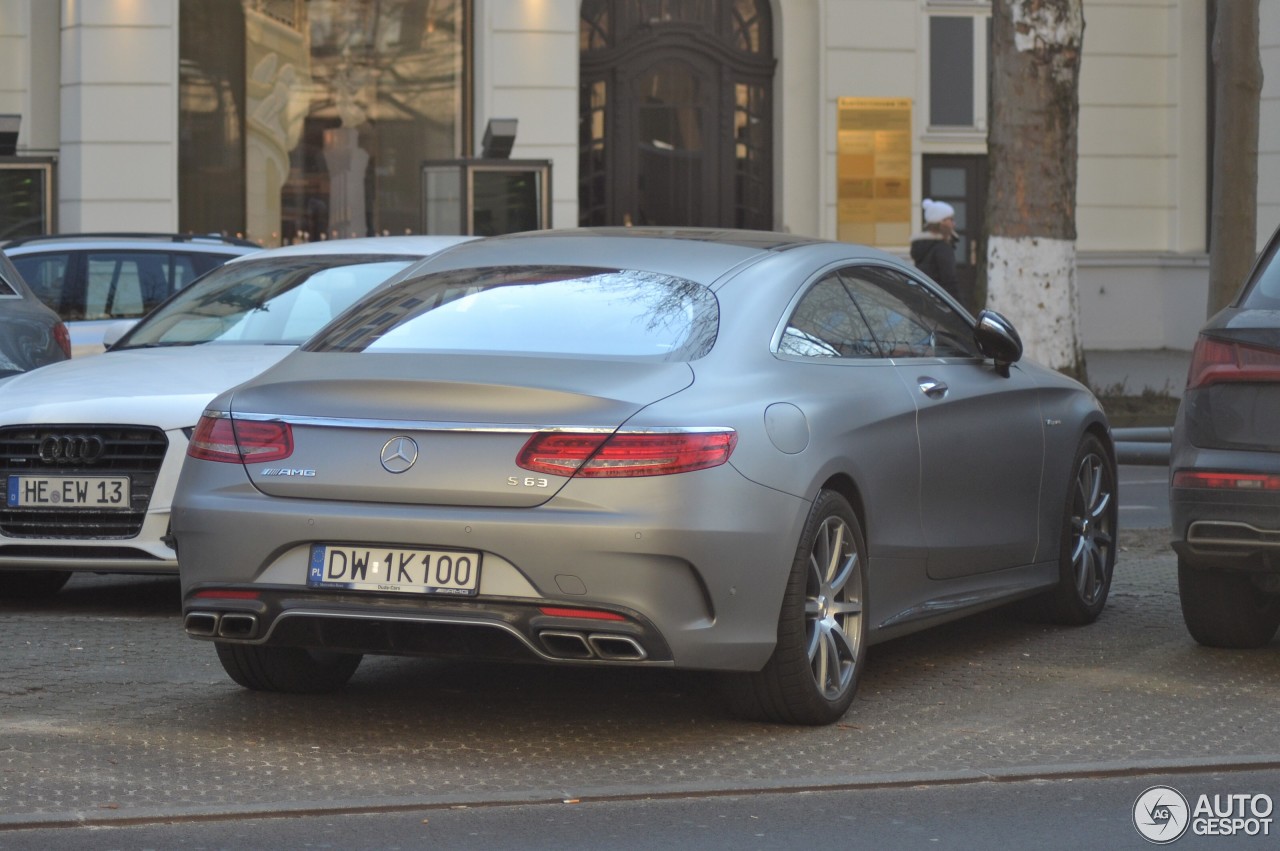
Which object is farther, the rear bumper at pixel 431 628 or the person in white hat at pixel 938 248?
the person in white hat at pixel 938 248

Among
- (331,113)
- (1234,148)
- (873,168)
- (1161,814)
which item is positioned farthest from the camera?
(873,168)

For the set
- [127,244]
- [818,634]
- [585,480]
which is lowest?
[818,634]

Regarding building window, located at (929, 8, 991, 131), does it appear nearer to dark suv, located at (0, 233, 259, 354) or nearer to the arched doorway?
the arched doorway

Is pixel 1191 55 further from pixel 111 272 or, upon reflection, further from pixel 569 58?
pixel 111 272

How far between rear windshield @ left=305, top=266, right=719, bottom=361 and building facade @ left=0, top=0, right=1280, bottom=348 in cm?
1547

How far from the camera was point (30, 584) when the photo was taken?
28.7ft

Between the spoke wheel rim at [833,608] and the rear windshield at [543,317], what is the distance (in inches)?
26.9

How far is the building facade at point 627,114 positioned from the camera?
839 inches

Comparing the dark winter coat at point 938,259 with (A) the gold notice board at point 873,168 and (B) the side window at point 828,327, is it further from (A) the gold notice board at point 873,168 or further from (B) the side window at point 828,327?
(B) the side window at point 828,327

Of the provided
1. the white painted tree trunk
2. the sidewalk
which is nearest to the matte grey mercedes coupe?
the white painted tree trunk

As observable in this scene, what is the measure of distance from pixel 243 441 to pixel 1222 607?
137 inches

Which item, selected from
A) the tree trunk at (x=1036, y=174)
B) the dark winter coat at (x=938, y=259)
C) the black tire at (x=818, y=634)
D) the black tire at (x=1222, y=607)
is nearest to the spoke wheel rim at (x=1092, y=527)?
the black tire at (x=1222, y=607)

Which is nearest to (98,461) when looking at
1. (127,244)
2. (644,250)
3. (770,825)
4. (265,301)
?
(265,301)

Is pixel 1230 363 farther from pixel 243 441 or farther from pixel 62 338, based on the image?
pixel 62 338
